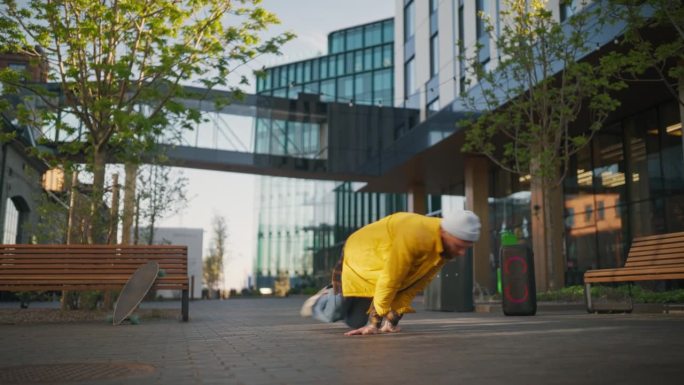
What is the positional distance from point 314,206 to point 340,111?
93.3 ft

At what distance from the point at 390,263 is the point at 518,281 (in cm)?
611

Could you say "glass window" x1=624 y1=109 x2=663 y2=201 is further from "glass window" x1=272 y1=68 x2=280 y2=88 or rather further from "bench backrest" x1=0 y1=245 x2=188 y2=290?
"glass window" x1=272 y1=68 x2=280 y2=88

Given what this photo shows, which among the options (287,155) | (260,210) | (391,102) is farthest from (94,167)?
(260,210)

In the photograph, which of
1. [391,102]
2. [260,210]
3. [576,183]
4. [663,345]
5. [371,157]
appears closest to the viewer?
[663,345]

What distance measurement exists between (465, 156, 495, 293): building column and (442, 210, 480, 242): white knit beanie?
2006cm

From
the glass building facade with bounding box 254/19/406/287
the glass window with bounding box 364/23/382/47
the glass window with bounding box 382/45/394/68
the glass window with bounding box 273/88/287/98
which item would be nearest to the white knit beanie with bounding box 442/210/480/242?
the glass building facade with bounding box 254/19/406/287

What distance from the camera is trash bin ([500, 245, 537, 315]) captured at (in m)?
11.1

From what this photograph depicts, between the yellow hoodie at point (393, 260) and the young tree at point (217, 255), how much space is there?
47237mm

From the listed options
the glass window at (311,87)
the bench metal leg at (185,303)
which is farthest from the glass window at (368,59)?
the bench metal leg at (185,303)

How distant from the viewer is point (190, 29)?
12469mm

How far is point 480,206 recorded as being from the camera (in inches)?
1015

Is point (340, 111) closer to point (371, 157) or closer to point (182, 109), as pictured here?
point (371, 157)

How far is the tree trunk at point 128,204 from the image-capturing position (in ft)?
49.8

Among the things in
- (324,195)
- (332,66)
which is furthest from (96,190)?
(332,66)
